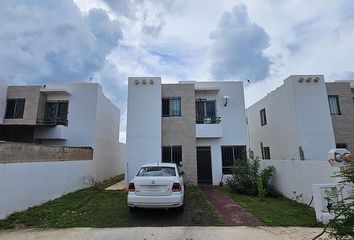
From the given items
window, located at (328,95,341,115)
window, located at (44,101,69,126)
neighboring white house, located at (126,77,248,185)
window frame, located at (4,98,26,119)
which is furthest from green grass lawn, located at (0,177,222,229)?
window, located at (328,95,341,115)

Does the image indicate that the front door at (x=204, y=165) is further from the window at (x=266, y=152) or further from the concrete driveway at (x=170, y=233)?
the concrete driveway at (x=170, y=233)

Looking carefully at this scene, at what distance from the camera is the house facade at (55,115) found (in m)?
14.3

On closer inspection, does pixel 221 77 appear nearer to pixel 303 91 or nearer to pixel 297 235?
pixel 303 91

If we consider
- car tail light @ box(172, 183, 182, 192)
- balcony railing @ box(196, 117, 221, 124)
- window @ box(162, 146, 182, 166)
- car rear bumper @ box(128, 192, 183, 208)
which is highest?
balcony railing @ box(196, 117, 221, 124)

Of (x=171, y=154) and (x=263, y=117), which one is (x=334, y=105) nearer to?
(x=263, y=117)

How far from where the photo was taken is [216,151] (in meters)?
14.1

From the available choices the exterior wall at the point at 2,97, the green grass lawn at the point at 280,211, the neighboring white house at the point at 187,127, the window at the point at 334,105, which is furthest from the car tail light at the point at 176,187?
the exterior wall at the point at 2,97

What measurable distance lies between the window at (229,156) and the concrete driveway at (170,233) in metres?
8.30

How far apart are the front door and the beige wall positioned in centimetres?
725

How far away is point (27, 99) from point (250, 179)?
14.6 meters

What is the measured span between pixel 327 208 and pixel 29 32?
1480 centimetres

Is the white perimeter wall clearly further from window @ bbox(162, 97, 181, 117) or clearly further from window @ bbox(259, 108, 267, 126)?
window @ bbox(259, 108, 267, 126)

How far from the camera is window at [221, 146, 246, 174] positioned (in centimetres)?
1399

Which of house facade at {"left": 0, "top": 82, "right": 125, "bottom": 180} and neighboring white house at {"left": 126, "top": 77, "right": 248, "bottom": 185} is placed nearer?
neighboring white house at {"left": 126, "top": 77, "right": 248, "bottom": 185}
